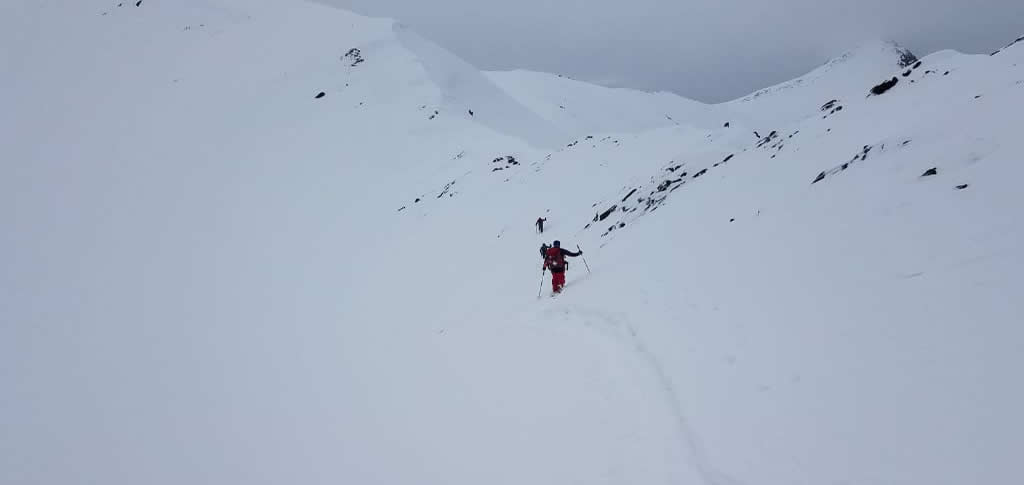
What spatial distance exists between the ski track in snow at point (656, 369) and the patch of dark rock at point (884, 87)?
38.2 feet

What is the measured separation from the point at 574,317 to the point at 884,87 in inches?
482

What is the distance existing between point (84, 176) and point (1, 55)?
48.9 metres

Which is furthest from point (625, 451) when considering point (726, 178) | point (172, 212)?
point (172, 212)

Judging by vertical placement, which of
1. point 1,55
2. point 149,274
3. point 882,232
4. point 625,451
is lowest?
point 149,274

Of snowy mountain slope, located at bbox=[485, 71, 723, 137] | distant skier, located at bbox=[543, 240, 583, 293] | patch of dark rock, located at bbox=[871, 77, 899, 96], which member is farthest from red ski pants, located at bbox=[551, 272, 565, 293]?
snowy mountain slope, located at bbox=[485, 71, 723, 137]

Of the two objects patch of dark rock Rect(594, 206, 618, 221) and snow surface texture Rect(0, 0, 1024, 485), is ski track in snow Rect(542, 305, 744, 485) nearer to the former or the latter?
snow surface texture Rect(0, 0, 1024, 485)

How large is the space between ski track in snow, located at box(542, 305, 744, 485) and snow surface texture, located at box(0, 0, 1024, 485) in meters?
0.05

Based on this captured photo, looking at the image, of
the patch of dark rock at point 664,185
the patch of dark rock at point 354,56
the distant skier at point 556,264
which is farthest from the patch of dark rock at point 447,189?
the patch of dark rock at point 354,56

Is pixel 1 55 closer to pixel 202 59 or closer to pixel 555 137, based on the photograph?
pixel 202 59

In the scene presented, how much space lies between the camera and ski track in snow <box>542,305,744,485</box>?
16.5 feet

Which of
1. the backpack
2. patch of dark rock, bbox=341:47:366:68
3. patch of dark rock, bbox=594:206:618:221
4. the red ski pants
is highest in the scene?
patch of dark rock, bbox=341:47:366:68

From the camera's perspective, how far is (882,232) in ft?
24.1

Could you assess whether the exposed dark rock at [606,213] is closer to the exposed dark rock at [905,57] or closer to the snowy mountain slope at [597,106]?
the snowy mountain slope at [597,106]

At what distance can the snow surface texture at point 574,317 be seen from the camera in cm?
516
